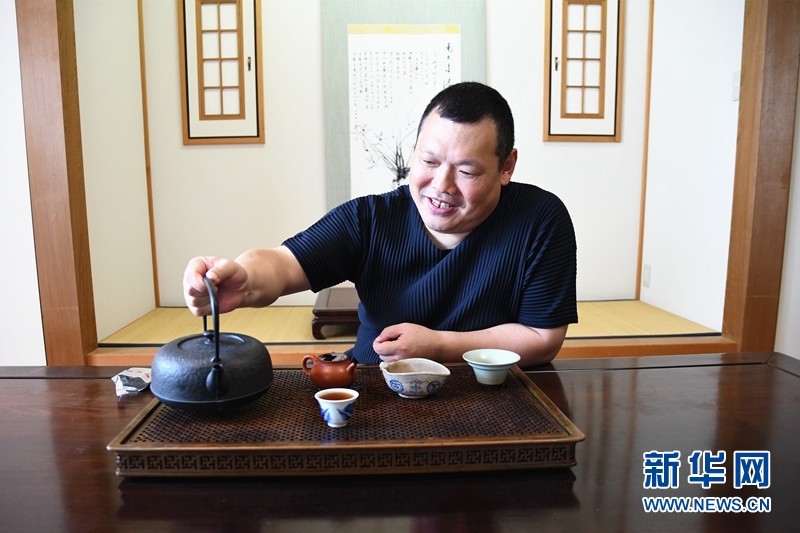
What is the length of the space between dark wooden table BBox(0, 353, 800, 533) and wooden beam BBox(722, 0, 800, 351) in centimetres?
163

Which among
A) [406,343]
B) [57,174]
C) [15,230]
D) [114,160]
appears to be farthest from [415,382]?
[114,160]

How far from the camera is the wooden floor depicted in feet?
8.69

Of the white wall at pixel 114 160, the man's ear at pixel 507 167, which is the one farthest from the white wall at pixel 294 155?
the man's ear at pixel 507 167

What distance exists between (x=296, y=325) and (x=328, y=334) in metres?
0.25

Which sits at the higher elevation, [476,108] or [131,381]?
[476,108]

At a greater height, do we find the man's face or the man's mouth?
the man's face

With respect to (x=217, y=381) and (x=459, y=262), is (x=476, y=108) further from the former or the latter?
(x=217, y=381)

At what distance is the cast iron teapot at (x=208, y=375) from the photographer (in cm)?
96

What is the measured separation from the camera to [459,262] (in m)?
1.58

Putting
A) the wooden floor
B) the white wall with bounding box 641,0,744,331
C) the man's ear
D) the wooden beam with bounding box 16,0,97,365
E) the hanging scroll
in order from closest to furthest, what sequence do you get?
the man's ear
the wooden beam with bounding box 16,0,97,365
the wooden floor
the white wall with bounding box 641,0,744,331
the hanging scroll

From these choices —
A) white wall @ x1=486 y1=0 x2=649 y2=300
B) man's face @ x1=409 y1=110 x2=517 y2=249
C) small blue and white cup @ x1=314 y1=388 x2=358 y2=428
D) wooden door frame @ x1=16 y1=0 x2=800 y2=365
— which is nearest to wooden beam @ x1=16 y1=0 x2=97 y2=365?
wooden door frame @ x1=16 y1=0 x2=800 y2=365

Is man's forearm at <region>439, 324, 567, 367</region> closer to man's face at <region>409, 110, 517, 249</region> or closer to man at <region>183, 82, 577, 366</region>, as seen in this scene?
man at <region>183, 82, 577, 366</region>

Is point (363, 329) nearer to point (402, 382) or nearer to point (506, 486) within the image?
point (402, 382)

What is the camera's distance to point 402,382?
1.10 metres
